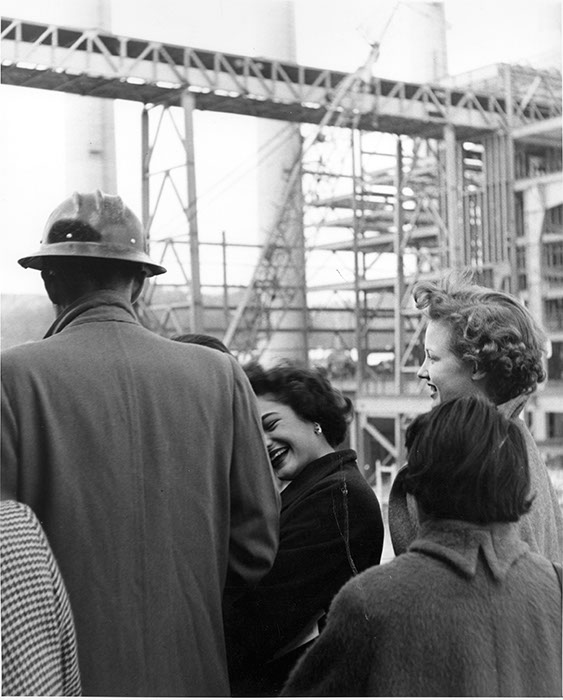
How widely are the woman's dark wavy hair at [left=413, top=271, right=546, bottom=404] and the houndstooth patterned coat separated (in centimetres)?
102

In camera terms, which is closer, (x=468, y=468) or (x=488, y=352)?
(x=468, y=468)

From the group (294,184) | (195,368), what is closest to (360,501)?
(195,368)

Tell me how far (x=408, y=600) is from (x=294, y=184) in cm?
1285

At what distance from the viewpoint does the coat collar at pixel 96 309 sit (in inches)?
63.7

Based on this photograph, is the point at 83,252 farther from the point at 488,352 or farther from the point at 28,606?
the point at 488,352

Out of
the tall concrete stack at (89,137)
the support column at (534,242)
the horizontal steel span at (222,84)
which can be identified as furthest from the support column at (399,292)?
the tall concrete stack at (89,137)

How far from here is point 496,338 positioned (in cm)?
187

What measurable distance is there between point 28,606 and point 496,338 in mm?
1118

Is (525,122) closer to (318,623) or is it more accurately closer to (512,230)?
(512,230)

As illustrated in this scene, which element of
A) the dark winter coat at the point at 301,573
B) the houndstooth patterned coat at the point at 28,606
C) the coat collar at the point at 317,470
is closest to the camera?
the houndstooth patterned coat at the point at 28,606

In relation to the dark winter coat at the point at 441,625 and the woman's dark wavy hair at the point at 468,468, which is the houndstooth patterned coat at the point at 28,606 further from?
the woman's dark wavy hair at the point at 468,468

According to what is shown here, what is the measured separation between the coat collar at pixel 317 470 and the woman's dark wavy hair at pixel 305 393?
7cm

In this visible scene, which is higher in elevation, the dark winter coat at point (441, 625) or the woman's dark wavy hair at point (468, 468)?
the woman's dark wavy hair at point (468, 468)

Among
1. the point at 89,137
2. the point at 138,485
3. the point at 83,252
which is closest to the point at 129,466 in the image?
the point at 138,485
